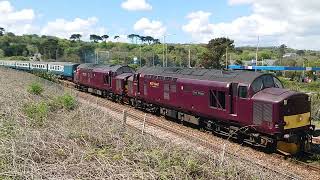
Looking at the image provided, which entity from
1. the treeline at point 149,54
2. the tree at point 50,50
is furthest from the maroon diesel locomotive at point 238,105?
the tree at point 50,50

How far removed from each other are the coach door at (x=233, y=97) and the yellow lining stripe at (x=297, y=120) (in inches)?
106

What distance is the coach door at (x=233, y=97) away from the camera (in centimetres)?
1908

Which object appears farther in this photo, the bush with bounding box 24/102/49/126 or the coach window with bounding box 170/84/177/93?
the coach window with bounding box 170/84/177/93

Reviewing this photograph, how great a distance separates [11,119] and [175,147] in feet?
18.7

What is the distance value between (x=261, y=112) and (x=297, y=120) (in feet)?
5.38

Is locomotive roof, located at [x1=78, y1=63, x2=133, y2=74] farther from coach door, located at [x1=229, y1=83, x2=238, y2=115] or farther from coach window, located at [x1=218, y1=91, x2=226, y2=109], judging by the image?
coach door, located at [x1=229, y1=83, x2=238, y2=115]

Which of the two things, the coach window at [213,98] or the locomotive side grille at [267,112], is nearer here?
the locomotive side grille at [267,112]

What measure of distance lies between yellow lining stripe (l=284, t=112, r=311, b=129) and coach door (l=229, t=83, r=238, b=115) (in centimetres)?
270

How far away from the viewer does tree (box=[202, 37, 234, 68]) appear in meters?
78.9

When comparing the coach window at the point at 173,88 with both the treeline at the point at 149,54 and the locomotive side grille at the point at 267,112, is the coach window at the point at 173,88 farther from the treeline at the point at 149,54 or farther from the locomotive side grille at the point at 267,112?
the treeline at the point at 149,54

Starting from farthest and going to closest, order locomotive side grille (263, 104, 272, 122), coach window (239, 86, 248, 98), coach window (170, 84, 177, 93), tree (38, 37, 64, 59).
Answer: tree (38, 37, 64, 59) < coach window (170, 84, 177, 93) < coach window (239, 86, 248, 98) < locomotive side grille (263, 104, 272, 122)

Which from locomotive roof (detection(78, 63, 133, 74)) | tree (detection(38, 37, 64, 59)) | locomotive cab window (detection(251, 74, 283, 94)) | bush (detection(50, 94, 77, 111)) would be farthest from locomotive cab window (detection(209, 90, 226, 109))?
tree (detection(38, 37, 64, 59))

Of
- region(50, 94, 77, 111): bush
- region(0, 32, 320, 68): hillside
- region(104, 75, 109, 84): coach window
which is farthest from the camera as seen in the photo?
region(0, 32, 320, 68): hillside

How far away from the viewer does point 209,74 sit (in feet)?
72.3
